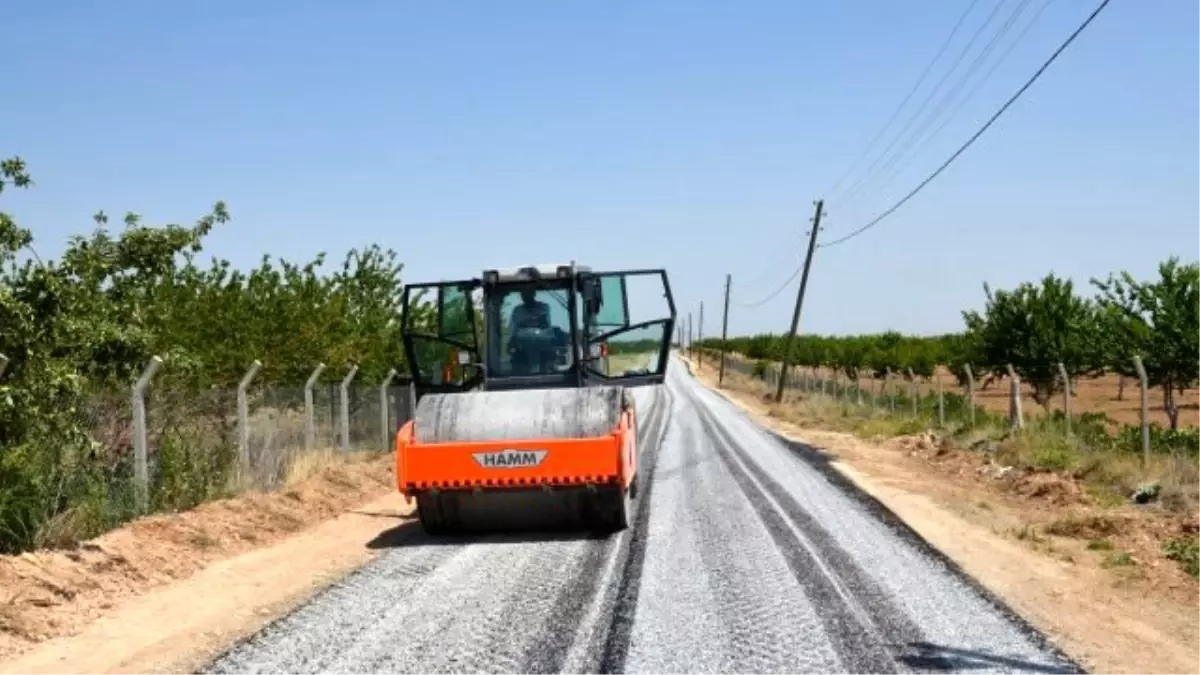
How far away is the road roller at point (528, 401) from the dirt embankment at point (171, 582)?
1.28 m

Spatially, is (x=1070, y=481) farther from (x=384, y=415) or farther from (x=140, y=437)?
(x=384, y=415)

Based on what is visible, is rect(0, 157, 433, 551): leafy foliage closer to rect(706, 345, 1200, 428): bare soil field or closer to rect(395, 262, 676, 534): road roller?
rect(395, 262, 676, 534): road roller

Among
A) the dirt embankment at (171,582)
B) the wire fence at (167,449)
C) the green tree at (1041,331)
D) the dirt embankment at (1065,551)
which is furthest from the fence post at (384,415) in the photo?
the green tree at (1041,331)

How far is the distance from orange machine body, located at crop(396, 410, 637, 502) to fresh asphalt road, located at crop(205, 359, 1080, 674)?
664 mm

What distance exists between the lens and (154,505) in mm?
12852

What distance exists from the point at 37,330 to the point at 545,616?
22.6 ft

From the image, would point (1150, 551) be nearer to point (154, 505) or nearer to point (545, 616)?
point (545, 616)

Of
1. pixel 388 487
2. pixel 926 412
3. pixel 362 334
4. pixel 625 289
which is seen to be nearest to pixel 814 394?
pixel 926 412

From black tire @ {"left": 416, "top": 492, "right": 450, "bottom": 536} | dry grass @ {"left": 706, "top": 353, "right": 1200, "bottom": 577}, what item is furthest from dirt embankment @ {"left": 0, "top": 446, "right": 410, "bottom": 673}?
dry grass @ {"left": 706, "top": 353, "right": 1200, "bottom": 577}

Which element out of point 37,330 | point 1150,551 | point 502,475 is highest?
point 37,330

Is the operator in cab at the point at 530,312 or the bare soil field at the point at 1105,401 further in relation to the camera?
the bare soil field at the point at 1105,401

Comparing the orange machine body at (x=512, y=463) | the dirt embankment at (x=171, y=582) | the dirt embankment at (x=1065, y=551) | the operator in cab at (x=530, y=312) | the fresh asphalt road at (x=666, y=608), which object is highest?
the operator in cab at (x=530, y=312)

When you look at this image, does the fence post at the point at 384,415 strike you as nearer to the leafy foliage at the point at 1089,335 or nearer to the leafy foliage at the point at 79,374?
the leafy foliage at the point at 79,374

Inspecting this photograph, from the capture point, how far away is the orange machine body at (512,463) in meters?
11.6
